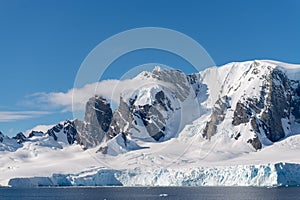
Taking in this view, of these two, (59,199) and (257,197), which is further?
(59,199)

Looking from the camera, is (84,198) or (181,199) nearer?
(181,199)

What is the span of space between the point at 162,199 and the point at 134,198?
15370 millimetres

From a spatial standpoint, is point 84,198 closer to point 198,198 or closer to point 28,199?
point 28,199

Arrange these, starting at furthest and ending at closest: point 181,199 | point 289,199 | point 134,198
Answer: point 134,198 → point 181,199 → point 289,199

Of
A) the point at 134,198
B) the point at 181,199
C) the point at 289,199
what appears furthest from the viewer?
the point at 134,198

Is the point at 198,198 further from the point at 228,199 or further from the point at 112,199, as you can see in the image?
the point at 112,199

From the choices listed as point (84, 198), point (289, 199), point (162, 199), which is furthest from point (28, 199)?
point (289, 199)

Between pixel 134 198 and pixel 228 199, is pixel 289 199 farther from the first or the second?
pixel 134 198

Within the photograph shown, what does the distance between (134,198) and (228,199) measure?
35.0 m

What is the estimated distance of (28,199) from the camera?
647ft

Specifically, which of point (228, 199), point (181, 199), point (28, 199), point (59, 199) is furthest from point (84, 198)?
point (228, 199)

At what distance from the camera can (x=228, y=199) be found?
171625 millimetres

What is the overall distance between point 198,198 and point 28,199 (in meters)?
63.6

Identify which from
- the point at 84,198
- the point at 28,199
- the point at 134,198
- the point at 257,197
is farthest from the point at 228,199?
the point at 28,199
